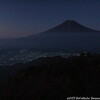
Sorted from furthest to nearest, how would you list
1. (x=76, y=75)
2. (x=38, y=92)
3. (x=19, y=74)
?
(x=19, y=74) → (x=76, y=75) → (x=38, y=92)

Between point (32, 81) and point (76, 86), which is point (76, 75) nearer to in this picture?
point (76, 86)

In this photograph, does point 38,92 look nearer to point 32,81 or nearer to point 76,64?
point 32,81

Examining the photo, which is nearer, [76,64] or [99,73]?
[99,73]

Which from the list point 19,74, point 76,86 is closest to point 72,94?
point 76,86

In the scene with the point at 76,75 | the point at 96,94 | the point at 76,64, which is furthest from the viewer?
the point at 76,64

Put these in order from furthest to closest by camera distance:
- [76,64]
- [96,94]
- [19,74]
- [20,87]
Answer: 1. [19,74]
2. [76,64]
3. [20,87]
4. [96,94]

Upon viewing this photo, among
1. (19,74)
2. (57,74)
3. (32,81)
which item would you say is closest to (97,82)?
(57,74)
